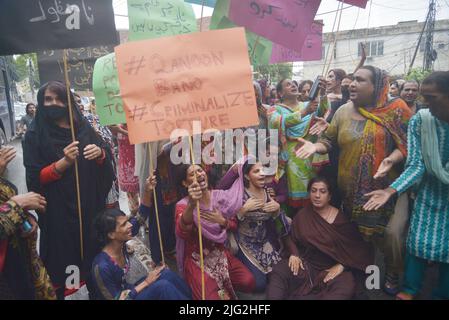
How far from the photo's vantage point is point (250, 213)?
2744mm

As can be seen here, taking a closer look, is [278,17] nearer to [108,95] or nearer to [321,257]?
[108,95]

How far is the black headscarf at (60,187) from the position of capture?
2.52 m

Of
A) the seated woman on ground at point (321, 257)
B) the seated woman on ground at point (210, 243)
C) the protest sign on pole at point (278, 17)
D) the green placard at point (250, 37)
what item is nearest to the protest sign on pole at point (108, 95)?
the seated woman on ground at point (210, 243)

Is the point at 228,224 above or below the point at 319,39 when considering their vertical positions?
below

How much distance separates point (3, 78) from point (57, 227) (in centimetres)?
1022

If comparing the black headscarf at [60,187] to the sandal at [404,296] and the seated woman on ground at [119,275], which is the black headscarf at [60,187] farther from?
the sandal at [404,296]

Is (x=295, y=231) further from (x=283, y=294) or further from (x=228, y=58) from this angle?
(x=228, y=58)

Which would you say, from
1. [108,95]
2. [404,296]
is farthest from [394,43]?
[108,95]

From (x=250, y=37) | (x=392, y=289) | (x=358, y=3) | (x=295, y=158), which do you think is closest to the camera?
(x=392, y=289)

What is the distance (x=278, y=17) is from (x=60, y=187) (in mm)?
2106

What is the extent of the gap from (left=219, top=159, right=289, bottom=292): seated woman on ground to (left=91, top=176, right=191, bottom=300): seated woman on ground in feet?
1.94

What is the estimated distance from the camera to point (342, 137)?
2.84 metres
